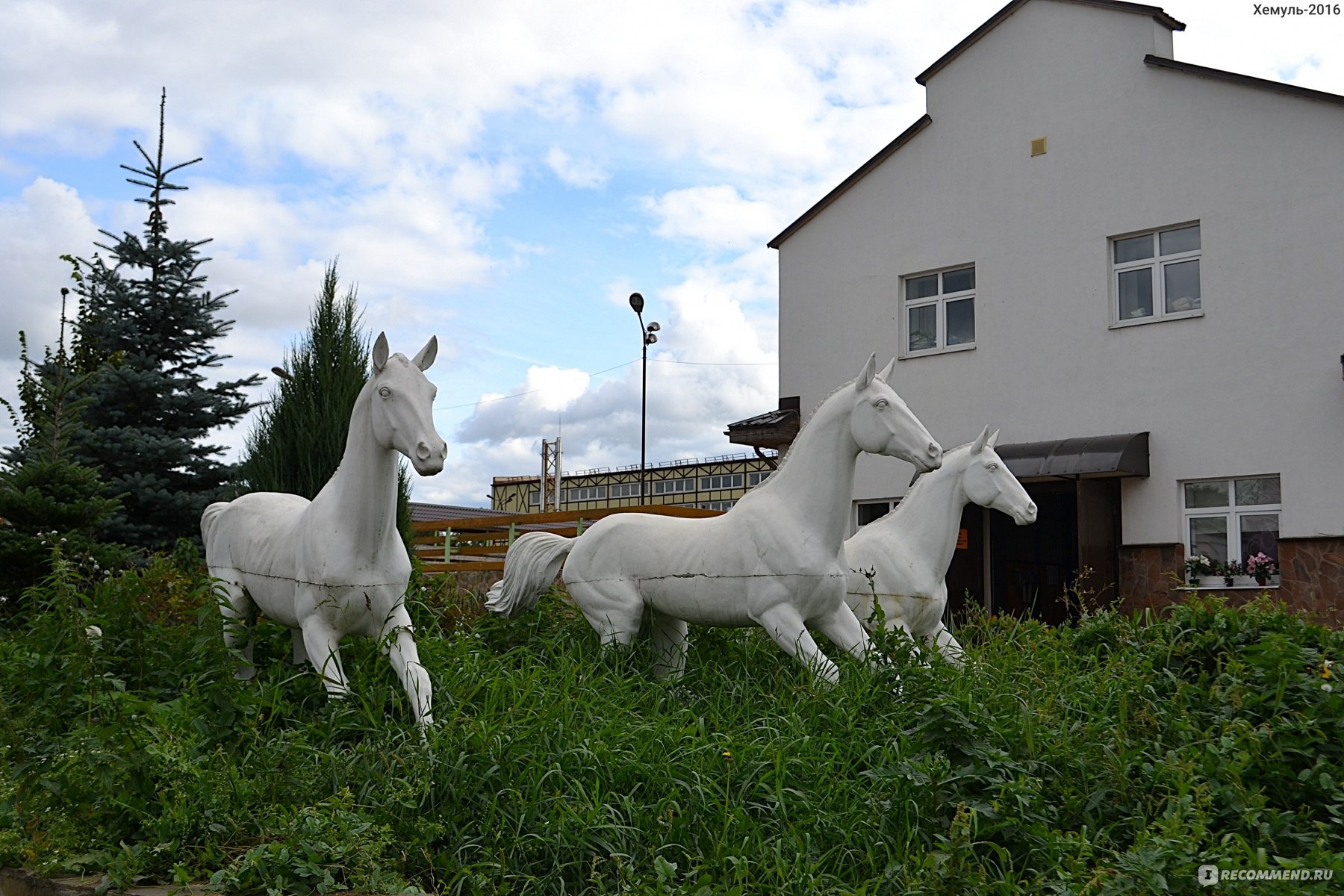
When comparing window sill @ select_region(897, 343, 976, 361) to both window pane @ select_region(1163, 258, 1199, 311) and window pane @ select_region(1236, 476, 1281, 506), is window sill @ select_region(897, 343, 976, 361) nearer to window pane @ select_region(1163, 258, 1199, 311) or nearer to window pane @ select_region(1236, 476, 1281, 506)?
window pane @ select_region(1163, 258, 1199, 311)

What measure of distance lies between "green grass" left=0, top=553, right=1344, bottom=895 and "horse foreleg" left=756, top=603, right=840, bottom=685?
0.16m

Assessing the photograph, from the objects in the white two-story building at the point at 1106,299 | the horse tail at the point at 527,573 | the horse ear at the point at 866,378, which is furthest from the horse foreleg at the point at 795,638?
the white two-story building at the point at 1106,299

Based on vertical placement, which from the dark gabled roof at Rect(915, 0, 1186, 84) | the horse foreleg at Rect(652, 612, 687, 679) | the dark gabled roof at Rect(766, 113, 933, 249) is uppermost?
the dark gabled roof at Rect(915, 0, 1186, 84)

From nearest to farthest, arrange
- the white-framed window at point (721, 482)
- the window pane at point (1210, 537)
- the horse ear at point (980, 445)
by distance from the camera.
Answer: the horse ear at point (980, 445) < the window pane at point (1210, 537) < the white-framed window at point (721, 482)

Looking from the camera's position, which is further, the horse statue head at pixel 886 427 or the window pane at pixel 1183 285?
the window pane at pixel 1183 285

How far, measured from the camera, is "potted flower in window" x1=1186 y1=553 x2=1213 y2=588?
13.1 meters

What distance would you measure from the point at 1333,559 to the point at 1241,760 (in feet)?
30.5

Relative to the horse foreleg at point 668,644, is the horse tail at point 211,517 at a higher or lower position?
higher

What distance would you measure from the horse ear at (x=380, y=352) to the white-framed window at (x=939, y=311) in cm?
1117

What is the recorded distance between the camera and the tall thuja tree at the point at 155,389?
12.7 meters

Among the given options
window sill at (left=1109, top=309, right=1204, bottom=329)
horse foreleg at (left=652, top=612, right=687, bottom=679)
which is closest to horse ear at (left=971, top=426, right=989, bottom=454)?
horse foreleg at (left=652, top=612, right=687, bottom=679)

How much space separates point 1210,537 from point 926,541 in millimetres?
7381

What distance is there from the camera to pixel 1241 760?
4.35 meters

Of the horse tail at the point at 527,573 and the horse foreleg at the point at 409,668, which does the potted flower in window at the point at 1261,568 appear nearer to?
the horse tail at the point at 527,573
